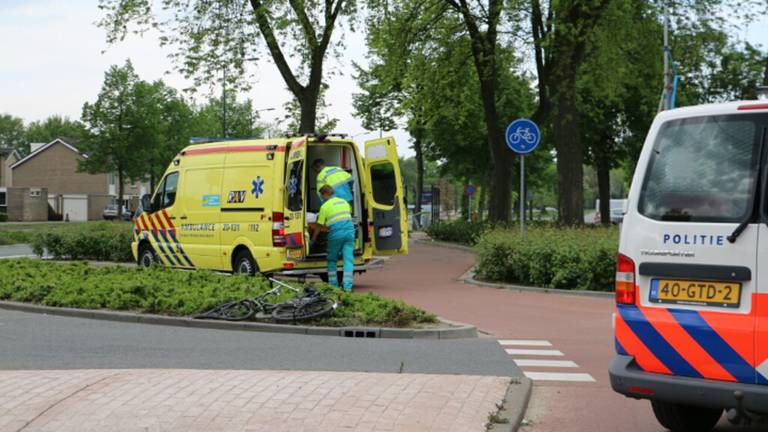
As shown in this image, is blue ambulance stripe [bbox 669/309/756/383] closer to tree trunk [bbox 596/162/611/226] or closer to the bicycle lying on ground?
the bicycle lying on ground

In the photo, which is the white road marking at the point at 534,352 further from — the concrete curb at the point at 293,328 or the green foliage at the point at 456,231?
the green foliage at the point at 456,231

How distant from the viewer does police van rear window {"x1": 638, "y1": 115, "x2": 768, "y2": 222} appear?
532 cm

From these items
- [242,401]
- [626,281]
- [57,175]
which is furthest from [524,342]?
[57,175]

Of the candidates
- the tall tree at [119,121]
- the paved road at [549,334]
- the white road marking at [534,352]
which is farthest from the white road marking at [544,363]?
the tall tree at [119,121]

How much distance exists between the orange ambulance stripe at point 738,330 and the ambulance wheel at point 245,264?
11.4 meters

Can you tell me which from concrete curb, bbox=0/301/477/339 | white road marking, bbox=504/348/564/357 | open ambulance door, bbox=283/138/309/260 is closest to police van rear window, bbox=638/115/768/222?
white road marking, bbox=504/348/564/357

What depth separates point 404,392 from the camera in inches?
268

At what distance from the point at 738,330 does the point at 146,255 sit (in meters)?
15.1

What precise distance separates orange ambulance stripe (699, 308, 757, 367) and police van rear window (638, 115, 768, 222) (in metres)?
0.53

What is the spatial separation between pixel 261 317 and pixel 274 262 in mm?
4386

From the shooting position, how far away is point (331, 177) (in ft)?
47.1

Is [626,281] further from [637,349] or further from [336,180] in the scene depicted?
[336,180]

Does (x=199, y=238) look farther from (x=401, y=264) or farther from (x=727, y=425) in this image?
(x=727, y=425)

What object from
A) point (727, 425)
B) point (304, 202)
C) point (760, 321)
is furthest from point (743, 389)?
point (304, 202)
